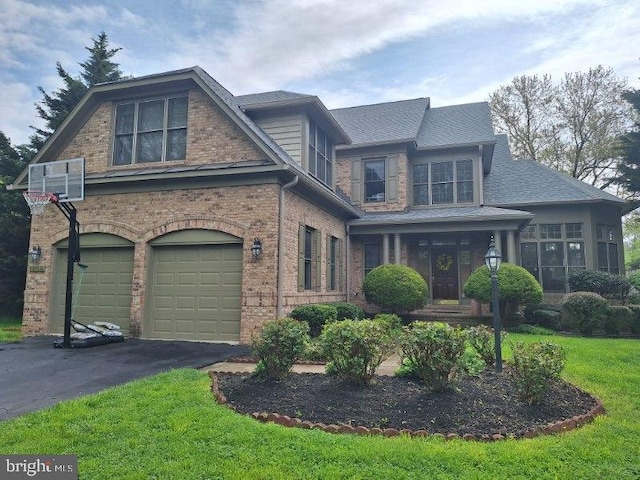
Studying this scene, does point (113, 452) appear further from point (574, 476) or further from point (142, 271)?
point (142, 271)

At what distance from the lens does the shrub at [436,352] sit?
4.84 m

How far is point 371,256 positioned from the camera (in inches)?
623

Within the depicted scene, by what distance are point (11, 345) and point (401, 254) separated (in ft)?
38.2

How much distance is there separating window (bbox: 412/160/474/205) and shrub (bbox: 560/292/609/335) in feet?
17.4

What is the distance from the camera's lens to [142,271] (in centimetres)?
1005

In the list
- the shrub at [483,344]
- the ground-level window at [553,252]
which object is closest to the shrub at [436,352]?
the shrub at [483,344]

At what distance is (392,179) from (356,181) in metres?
1.37

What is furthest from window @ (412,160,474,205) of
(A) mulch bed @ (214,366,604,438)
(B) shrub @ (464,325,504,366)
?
(A) mulch bed @ (214,366,604,438)

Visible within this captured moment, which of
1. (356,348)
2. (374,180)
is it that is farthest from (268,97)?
(356,348)

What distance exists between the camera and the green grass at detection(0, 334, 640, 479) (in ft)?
10.4

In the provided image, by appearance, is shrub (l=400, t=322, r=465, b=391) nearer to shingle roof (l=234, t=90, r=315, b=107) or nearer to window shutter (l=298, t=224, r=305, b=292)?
window shutter (l=298, t=224, r=305, b=292)

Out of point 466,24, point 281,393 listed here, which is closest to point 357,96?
point 466,24

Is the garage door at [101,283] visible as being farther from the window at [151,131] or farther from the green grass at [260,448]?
the green grass at [260,448]

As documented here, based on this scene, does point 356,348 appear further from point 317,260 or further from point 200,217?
point 317,260
